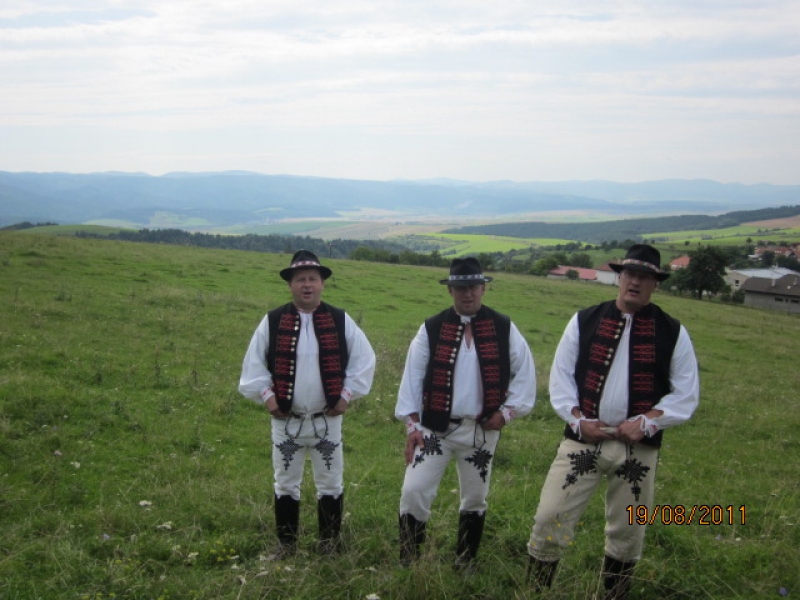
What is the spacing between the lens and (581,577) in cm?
443

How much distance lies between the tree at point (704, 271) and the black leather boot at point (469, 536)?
53.8 meters

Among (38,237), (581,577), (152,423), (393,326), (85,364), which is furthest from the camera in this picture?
(38,237)

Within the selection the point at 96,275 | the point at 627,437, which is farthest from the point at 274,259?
the point at 627,437

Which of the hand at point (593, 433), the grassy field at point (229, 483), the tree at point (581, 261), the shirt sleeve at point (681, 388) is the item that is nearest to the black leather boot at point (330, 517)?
the grassy field at point (229, 483)

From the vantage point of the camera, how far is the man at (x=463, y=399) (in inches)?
182

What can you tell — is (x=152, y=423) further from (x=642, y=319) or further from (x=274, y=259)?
(x=274, y=259)

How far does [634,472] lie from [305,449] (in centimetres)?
247

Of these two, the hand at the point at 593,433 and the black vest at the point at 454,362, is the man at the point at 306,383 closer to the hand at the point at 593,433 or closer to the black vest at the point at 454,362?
the black vest at the point at 454,362

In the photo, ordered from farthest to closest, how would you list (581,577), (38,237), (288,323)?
(38,237) → (288,323) → (581,577)

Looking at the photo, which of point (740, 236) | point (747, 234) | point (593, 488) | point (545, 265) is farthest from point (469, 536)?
point (747, 234)

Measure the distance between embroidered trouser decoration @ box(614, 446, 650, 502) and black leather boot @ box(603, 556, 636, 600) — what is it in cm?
55

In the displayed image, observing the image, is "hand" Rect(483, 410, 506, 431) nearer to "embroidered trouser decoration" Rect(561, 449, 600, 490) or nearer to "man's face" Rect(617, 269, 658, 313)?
"embroidered trouser decoration" Rect(561, 449, 600, 490)

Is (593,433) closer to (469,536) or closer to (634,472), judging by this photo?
(634,472)

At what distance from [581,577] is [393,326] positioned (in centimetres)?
1432
